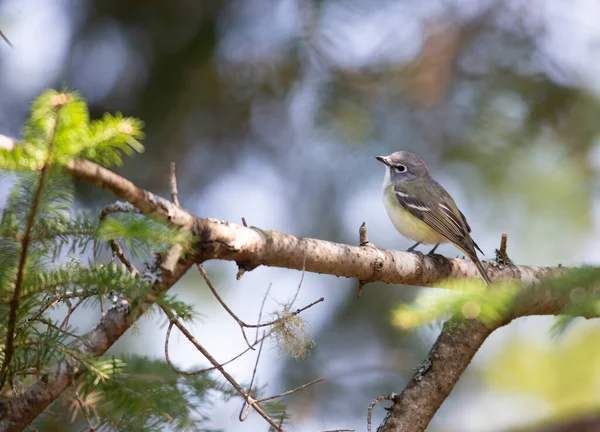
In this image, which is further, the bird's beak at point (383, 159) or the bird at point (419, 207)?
the bird's beak at point (383, 159)

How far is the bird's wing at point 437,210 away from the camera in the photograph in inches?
189

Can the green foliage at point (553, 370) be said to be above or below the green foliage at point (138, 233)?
above

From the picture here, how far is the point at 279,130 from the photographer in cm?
637

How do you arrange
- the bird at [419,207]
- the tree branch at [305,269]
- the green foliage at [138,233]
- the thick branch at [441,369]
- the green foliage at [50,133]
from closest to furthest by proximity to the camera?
the green foliage at [50,133], the green foliage at [138,233], the tree branch at [305,269], the thick branch at [441,369], the bird at [419,207]

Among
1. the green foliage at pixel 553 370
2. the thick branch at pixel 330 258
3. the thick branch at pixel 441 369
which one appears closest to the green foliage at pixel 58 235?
the thick branch at pixel 330 258

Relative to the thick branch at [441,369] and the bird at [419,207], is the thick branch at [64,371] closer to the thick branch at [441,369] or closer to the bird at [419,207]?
the thick branch at [441,369]

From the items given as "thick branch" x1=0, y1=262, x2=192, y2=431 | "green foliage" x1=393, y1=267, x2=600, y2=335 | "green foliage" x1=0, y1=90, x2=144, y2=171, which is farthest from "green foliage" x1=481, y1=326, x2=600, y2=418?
"green foliage" x1=0, y1=90, x2=144, y2=171

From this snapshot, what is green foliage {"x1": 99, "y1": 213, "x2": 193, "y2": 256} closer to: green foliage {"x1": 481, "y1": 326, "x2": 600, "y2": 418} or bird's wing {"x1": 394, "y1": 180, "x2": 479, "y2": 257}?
bird's wing {"x1": 394, "y1": 180, "x2": 479, "y2": 257}

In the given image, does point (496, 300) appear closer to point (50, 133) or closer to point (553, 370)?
point (50, 133)

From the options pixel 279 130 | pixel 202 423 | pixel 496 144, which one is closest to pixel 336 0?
pixel 279 130

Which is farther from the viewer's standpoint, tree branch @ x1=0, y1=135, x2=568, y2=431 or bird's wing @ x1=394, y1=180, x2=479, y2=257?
bird's wing @ x1=394, y1=180, x2=479, y2=257

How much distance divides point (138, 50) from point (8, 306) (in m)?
4.32

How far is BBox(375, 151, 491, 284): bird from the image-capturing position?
493cm

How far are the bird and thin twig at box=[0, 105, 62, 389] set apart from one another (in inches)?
123
